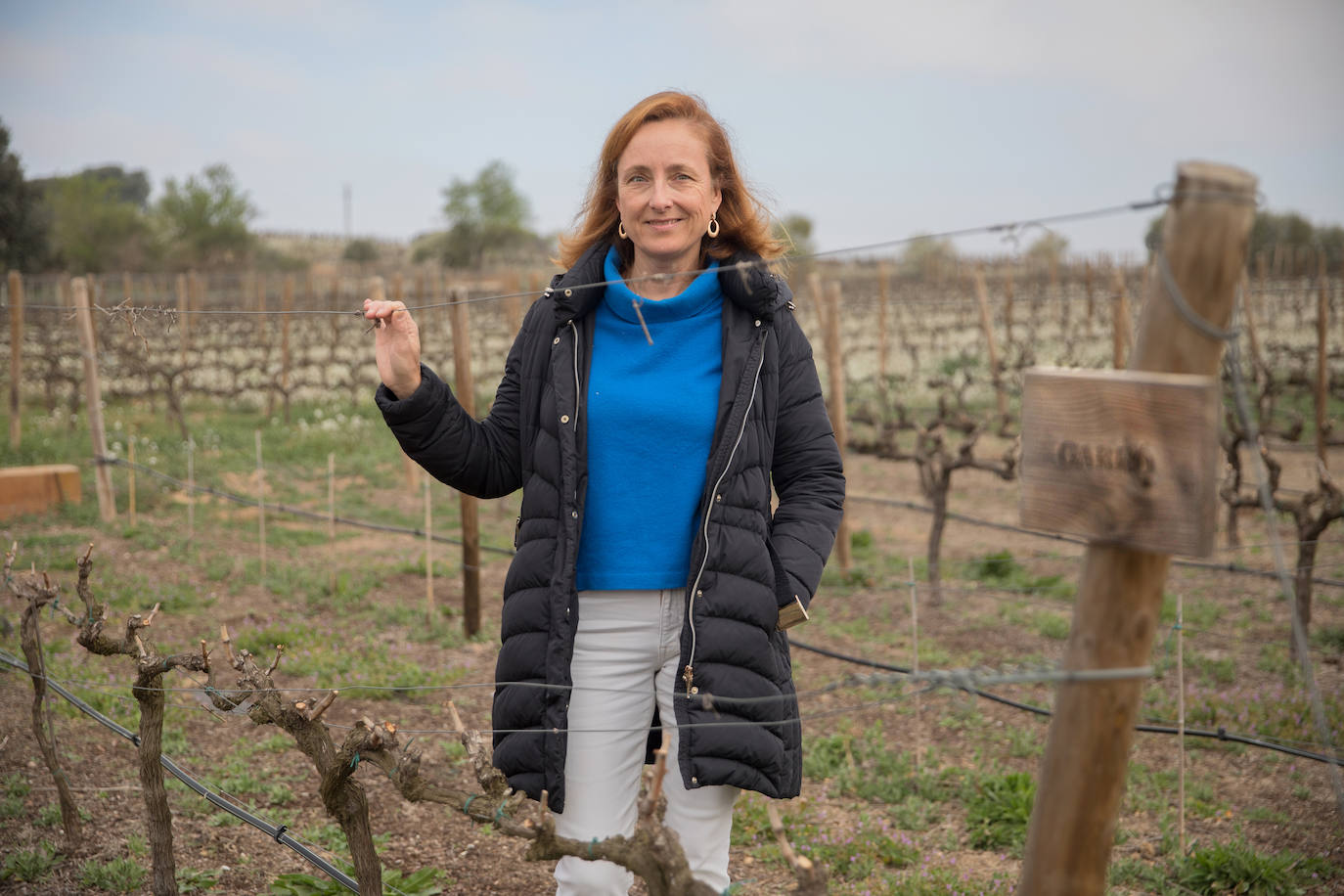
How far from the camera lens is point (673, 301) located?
6.50 ft

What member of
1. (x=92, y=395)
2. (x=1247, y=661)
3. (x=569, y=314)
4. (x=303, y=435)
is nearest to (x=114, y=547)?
(x=92, y=395)

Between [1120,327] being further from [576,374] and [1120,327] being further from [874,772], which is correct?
[576,374]

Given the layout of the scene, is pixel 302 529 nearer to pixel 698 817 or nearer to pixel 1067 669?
pixel 698 817

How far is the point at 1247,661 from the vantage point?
548 centimetres

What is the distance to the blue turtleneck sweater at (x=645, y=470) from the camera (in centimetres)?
194

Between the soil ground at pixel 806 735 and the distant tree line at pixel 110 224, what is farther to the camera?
the distant tree line at pixel 110 224

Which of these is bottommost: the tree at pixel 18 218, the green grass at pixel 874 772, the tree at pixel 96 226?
the green grass at pixel 874 772

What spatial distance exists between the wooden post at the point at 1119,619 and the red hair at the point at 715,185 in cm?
90

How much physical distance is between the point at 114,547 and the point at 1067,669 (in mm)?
7311

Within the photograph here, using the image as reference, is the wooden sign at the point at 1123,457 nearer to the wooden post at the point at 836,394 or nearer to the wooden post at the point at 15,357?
the wooden post at the point at 836,394

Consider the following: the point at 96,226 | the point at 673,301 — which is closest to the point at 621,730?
the point at 673,301

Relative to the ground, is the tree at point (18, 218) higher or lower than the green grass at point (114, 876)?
higher

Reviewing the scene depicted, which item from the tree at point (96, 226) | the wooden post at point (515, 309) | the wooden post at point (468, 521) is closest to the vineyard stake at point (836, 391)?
the wooden post at point (468, 521)

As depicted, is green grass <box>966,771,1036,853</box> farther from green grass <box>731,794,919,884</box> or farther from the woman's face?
the woman's face
